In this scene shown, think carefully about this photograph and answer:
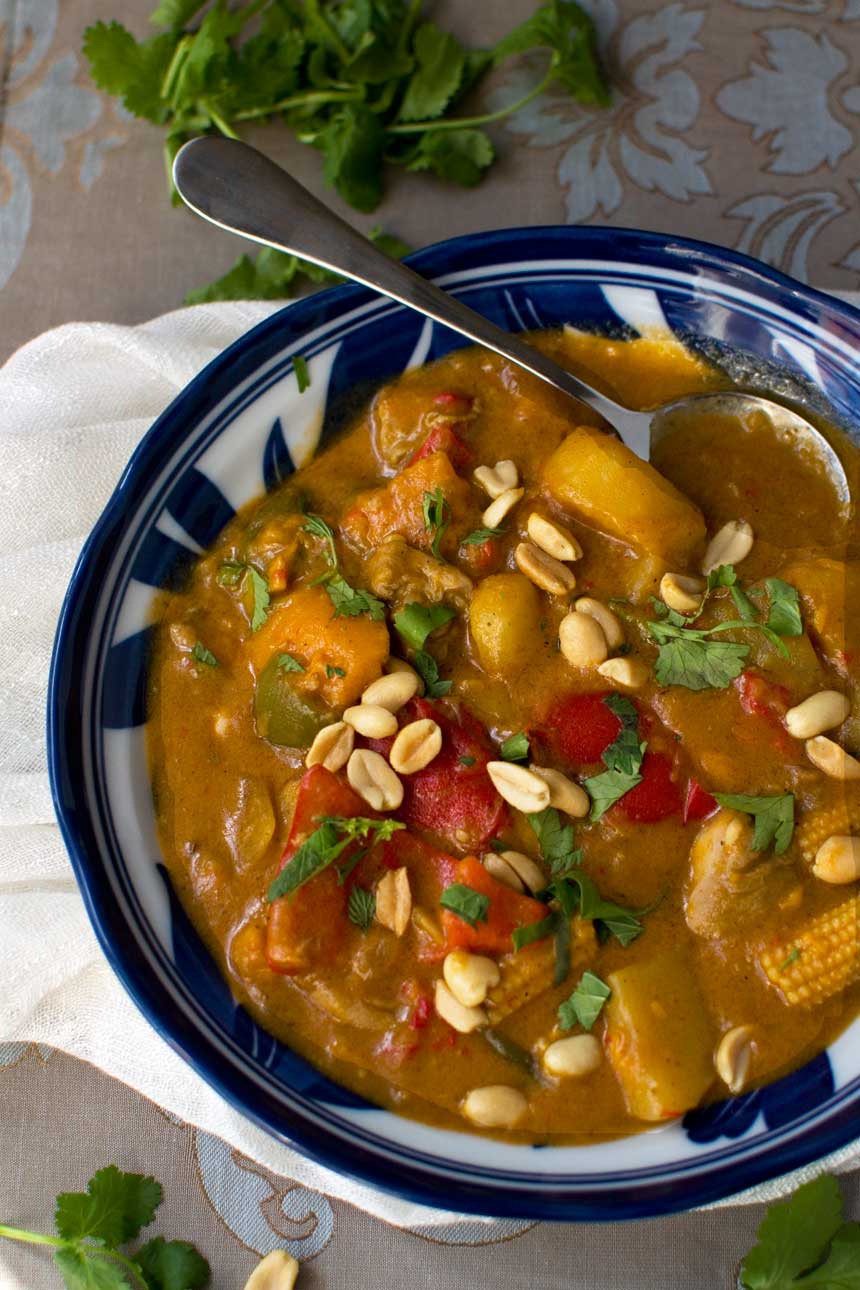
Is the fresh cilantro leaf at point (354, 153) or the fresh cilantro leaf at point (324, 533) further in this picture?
the fresh cilantro leaf at point (354, 153)

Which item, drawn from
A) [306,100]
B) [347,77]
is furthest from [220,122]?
[347,77]

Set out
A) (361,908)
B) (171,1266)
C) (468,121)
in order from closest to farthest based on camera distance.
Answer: (361,908)
(171,1266)
(468,121)

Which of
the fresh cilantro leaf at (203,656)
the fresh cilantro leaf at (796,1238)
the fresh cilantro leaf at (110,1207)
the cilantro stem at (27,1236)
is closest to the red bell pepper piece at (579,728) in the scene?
the fresh cilantro leaf at (203,656)

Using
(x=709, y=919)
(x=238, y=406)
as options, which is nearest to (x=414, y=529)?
(x=238, y=406)

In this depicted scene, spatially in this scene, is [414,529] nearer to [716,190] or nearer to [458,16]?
[716,190]

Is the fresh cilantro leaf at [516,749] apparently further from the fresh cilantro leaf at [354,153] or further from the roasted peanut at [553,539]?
the fresh cilantro leaf at [354,153]

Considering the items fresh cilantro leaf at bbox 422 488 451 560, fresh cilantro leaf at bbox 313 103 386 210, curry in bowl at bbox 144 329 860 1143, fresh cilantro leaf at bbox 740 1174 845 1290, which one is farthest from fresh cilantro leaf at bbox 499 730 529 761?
fresh cilantro leaf at bbox 313 103 386 210

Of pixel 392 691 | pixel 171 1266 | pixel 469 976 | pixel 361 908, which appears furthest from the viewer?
pixel 171 1266

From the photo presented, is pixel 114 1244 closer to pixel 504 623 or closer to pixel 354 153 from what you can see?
pixel 504 623
